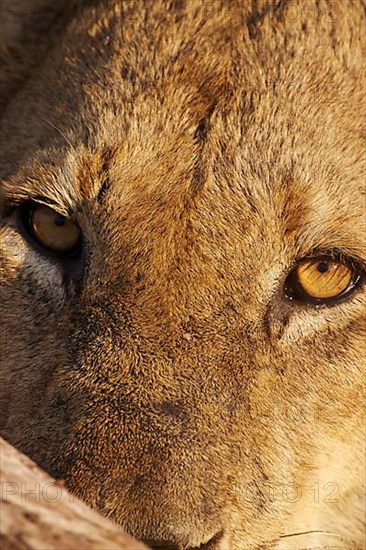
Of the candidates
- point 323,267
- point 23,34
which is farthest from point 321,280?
point 23,34

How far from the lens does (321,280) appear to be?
2.82m

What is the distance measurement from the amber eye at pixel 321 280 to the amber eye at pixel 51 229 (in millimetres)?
636

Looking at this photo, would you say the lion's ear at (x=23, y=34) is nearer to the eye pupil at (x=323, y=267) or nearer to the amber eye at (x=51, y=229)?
the amber eye at (x=51, y=229)

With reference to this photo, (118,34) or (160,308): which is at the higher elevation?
(118,34)

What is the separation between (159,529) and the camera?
2.35m

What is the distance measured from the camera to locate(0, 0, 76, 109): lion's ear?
→ 336 cm

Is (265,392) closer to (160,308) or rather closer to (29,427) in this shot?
(160,308)

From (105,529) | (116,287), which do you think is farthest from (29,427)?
(105,529)

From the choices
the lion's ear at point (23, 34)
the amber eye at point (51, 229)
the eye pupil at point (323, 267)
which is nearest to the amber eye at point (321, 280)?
the eye pupil at point (323, 267)

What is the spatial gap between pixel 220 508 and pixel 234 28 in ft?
4.45

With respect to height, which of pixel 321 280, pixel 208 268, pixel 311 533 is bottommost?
pixel 311 533

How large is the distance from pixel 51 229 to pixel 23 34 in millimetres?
810

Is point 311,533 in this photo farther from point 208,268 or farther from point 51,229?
point 51,229

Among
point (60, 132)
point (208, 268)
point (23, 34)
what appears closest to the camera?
point (208, 268)
